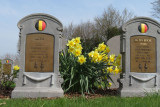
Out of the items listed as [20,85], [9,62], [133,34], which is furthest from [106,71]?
[9,62]

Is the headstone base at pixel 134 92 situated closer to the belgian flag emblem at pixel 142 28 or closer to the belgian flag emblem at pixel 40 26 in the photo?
the belgian flag emblem at pixel 142 28

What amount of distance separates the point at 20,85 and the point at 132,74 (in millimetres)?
2912

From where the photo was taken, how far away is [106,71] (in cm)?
536

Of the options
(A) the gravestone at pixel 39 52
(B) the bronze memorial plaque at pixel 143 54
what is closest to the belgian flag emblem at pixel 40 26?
(A) the gravestone at pixel 39 52

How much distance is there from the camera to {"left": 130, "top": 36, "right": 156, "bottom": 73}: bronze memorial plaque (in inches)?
198

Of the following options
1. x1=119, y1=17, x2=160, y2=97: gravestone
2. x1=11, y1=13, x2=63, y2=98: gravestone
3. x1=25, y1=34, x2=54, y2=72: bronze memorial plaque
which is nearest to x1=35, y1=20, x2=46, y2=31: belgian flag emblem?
x1=11, y1=13, x2=63, y2=98: gravestone

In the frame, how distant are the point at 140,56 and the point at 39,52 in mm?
2702

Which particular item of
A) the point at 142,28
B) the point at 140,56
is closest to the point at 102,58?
the point at 140,56

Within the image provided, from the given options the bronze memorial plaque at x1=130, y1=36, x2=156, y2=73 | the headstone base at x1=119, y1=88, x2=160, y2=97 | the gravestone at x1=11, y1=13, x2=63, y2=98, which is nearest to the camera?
the gravestone at x1=11, y1=13, x2=63, y2=98

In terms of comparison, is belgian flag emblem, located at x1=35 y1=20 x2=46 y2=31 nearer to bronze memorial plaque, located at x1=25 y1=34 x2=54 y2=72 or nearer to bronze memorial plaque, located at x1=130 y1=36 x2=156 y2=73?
bronze memorial plaque, located at x1=25 y1=34 x2=54 y2=72

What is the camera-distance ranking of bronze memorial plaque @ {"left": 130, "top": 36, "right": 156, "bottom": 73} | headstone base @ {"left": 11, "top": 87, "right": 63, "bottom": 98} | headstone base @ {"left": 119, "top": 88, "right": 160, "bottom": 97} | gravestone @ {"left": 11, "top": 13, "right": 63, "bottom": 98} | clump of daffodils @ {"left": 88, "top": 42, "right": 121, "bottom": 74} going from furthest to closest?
bronze memorial plaque @ {"left": 130, "top": 36, "right": 156, "bottom": 73}, clump of daffodils @ {"left": 88, "top": 42, "right": 121, "bottom": 74}, headstone base @ {"left": 119, "top": 88, "right": 160, "bottom": 97}, gravestone @ {"left": 11, "top": 13, "right": 63, "bottom": 98}, headstone base @ {"left": 11, "top": 87, "right": 63, "bottom": 98}

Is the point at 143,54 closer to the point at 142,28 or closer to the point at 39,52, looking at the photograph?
the point at 142,28

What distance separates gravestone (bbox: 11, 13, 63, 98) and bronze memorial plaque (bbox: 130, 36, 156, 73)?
1.99 m

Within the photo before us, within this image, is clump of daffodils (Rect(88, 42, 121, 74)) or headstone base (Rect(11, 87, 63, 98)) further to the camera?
clump of daffodils (Rect(88, 42, 121, 74))
